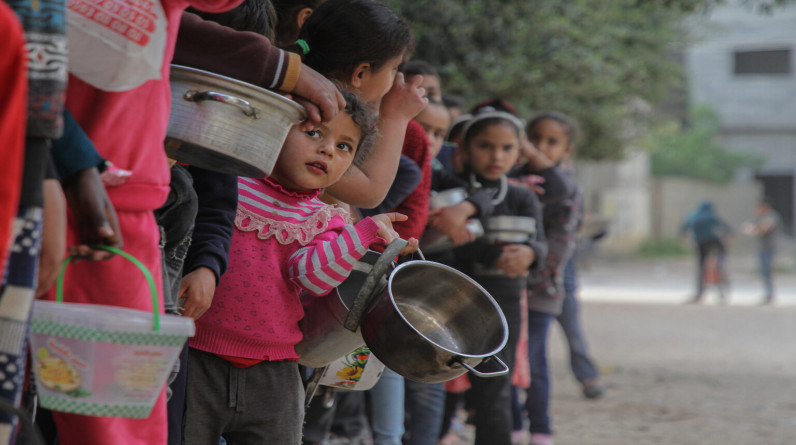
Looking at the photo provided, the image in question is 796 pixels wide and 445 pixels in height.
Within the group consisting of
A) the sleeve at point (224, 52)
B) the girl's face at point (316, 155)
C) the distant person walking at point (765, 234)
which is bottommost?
the distant person walking at point (765, 234)

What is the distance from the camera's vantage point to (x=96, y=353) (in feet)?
4.70

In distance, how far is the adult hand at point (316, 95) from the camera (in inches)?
78.4

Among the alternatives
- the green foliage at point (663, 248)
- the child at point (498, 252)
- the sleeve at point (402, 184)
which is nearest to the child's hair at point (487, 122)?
the child at point (498, 252)

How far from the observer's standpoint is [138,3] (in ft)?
5.40

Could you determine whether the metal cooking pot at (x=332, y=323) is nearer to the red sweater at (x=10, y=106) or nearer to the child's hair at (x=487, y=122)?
the red sweater at (x=10, y=106)

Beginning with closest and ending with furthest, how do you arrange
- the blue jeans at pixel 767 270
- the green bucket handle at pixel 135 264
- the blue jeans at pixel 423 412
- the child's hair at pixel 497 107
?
1. the green bucket handle at pixel 135 264
2. the blue jeans at pixel 423 412
3. the child's hair at pixel 497 107
4. the blue jeans at pixel 767 270

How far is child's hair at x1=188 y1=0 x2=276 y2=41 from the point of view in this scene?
7.45ft

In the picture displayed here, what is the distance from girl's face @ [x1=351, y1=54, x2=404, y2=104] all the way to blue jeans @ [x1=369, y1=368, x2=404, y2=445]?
119 cm

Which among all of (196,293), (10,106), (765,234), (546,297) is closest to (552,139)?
(546,297)

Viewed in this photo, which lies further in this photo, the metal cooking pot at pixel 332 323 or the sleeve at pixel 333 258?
the metal cooking pot at pixel 332 323

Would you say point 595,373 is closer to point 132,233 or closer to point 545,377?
point 545,377

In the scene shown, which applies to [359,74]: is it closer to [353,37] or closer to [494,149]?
[353,37]

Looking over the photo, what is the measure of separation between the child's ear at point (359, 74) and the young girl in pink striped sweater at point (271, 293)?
0.74 ft

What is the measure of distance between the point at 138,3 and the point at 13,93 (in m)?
0.49
